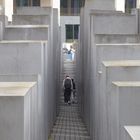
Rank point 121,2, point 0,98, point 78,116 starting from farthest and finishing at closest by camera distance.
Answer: point 121,2 < point 78,116 < point 0,98

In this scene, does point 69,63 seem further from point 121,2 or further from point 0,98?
point 0,98

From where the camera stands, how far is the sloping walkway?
1387 centimetres

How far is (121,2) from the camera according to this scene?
40250 mm

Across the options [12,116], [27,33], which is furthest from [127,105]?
[27,33]

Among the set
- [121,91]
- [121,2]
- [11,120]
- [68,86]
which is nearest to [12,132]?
[11,120]

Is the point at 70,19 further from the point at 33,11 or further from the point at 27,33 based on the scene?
the point at 27,33

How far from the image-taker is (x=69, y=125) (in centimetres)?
1616


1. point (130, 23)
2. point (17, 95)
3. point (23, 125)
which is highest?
point (130, 23)

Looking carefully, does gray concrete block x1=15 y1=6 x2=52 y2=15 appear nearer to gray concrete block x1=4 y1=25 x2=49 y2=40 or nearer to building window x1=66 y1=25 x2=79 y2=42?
gray concrete block x1=4 y1=25 x2=49 y2=40

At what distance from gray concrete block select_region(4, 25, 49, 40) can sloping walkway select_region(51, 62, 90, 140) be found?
2.89 m

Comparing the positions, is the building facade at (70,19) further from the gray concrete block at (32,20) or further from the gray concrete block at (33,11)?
the gray concrete block at (32,20)

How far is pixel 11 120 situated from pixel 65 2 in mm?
47393

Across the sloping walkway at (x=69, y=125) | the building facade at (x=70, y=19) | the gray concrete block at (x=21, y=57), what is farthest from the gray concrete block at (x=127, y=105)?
the building facade at (x=70, y=19)

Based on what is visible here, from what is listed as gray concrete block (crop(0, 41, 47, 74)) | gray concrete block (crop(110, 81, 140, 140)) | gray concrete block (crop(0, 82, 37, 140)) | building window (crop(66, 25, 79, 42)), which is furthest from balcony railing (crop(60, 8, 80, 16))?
gray concrete block (crop(0, 82, 37, 140))
